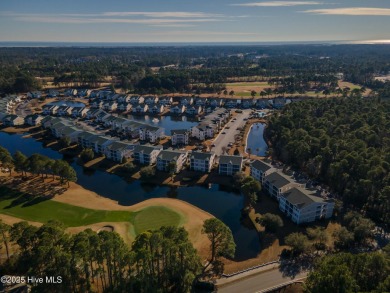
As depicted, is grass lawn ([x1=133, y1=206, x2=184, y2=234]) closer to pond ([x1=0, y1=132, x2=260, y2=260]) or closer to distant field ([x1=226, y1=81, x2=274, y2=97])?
pond ([x1=0, y1=132, x2=260, y2=260])

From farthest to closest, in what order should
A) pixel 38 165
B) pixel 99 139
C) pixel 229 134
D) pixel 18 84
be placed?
pixel 18 84
pixel 229 134
pixel 99 139
pixel 38 165

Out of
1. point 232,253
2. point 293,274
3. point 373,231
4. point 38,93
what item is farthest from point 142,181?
point 38,93

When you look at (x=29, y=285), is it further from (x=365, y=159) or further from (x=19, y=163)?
(x=365, y=159)

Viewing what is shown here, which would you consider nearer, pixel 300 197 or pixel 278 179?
pixel 300 197

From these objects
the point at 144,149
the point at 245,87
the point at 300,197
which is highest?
the point at 245,87

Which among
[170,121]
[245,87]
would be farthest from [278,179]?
[245,87]

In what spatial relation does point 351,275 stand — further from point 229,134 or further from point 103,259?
point 229,134

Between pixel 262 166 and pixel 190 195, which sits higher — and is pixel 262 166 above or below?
above

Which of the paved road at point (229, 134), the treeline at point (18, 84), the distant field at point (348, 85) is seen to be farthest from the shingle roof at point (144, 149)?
the distant field at point (348, 85)
